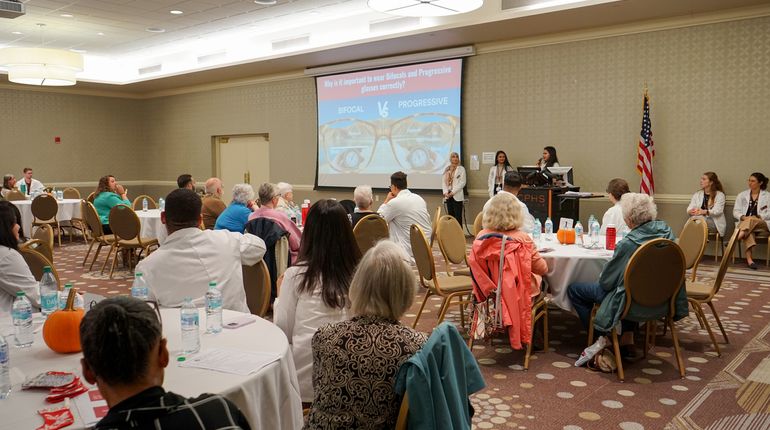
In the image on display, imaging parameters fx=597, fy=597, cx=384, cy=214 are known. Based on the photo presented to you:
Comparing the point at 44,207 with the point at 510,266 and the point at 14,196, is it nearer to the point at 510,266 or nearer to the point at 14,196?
the point at 14,196

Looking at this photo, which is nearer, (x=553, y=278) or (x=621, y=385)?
(x=621, y=385)

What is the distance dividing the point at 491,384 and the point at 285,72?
36.0 ft

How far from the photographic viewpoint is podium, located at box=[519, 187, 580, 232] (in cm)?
854

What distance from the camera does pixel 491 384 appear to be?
382 centimetres

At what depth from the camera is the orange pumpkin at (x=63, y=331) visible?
2.10 metres

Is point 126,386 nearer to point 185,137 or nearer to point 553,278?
point 553,278

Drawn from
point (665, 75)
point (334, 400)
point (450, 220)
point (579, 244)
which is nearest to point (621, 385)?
point (579, 244)

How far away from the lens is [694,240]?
16.4 feet

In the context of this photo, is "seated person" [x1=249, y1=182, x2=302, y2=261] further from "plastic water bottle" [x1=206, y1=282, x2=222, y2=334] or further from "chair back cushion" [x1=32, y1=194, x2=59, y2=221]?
"chair back cushion" [x1=32, y1=194, x2=59, y2=221]

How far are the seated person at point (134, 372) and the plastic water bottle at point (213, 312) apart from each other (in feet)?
3.70

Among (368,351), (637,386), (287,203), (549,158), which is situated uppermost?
Result: (549,158)

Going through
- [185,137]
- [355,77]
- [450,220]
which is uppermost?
[355,77]

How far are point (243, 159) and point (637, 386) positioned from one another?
41.9 feet

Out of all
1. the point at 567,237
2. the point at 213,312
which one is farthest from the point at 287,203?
the point at 213,312
